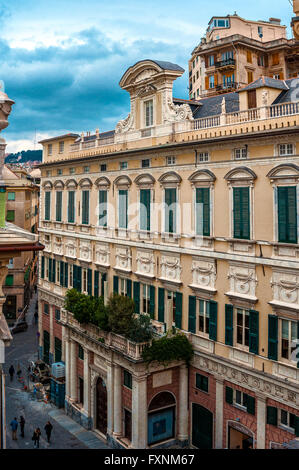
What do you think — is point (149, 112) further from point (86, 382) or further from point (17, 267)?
point (17, 267)

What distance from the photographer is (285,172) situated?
866 inches

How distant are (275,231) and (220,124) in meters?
7.38

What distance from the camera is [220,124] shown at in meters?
26.0

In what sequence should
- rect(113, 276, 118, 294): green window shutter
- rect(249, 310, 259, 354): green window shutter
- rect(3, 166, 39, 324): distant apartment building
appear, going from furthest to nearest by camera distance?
rect(3, 166, 39, 324): distant apartment building < rect(113, 276, 118, 294): green window shutter < rect(249, 310, 259, 354): green window shutter

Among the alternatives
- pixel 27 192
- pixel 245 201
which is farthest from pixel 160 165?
pixel 27 192

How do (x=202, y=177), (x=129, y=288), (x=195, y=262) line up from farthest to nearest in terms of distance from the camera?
(x=129, y=288), (x=195, y=262), (x=202, y=177)

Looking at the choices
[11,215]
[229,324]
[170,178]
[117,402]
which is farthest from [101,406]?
[11,215]

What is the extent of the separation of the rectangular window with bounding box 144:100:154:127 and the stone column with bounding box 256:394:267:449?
18.8m

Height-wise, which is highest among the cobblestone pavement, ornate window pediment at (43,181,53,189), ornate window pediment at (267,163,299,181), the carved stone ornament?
ornate window pediment at (43,181,53,189)

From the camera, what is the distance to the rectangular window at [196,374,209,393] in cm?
2692

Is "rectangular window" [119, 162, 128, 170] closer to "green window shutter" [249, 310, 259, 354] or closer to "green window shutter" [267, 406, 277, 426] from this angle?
"green window shutter" [249, 310, 259, 354]

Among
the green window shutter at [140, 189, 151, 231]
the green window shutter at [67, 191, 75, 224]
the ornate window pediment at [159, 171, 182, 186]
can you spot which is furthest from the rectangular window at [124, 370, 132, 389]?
the green window shutter at [67, 191, 75, 224]

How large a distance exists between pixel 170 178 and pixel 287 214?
29.8 feet
